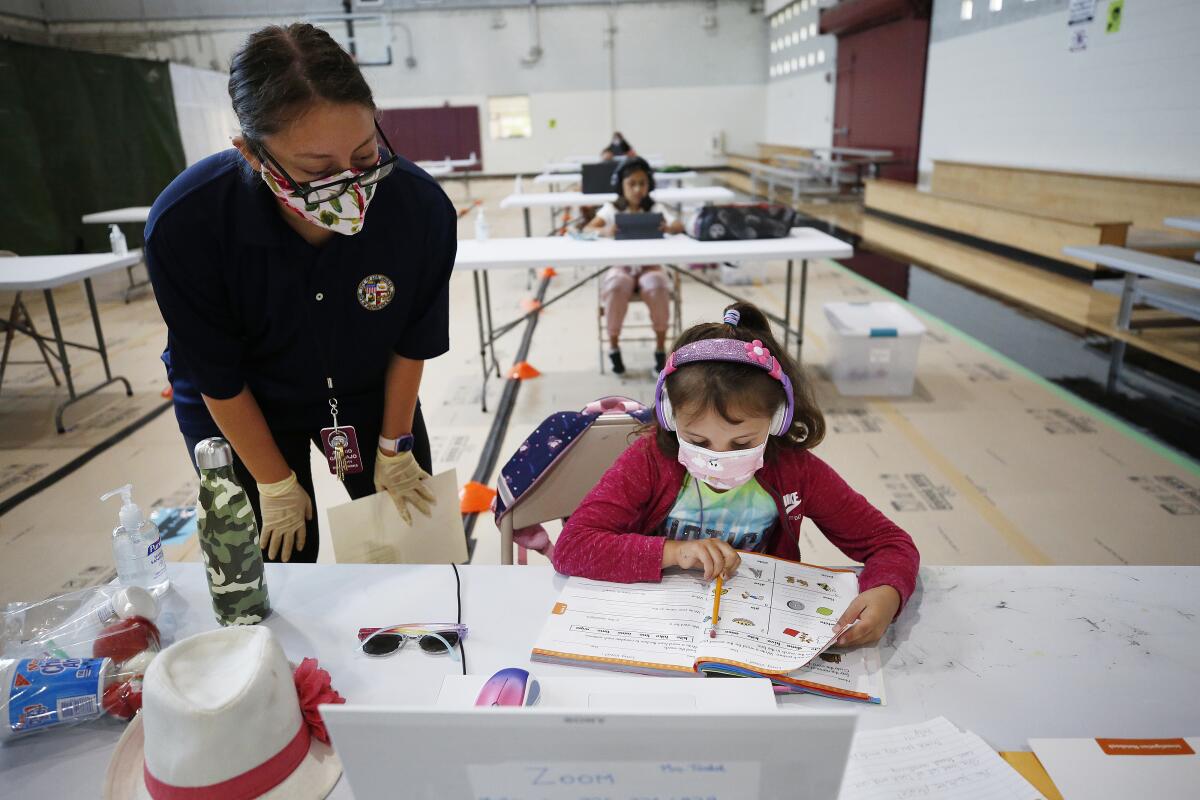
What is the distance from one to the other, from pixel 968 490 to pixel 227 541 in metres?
2.62

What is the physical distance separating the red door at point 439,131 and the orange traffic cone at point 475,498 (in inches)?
508

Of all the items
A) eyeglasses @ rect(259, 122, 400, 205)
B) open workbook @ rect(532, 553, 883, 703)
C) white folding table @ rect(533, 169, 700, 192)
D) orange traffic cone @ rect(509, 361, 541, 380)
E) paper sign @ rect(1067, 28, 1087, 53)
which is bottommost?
orange traffic cone @ rect(509, 361, 541, 380)

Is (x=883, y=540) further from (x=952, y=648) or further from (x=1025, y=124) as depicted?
(x=1025, y=124)

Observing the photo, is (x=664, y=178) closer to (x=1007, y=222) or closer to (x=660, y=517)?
(x=1007, y=222)

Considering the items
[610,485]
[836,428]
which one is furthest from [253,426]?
[836,428]

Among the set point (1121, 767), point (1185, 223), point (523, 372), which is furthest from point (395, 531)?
point (1185, 223)

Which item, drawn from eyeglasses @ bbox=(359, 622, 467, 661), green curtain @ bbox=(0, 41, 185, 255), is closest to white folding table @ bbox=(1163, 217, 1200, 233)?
eyeglasses @ bbox=(359, 622, 467, 661)

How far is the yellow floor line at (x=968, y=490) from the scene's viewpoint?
7.91 ft

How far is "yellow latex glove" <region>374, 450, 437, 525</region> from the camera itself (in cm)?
141

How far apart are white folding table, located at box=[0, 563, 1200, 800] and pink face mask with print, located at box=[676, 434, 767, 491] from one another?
0.28 metres

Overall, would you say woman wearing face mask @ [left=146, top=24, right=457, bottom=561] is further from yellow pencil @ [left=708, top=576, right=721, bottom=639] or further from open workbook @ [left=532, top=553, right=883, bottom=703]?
yellow pencil @ [left=708, top=576, right=721, bottom=639]

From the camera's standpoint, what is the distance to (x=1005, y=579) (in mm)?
1133

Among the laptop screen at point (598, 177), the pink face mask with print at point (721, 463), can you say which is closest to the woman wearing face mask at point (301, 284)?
the pink face mask with print at point (721, 463)

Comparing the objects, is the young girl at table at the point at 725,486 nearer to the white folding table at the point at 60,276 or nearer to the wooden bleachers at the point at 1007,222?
the white folding table at the point at 60,276
